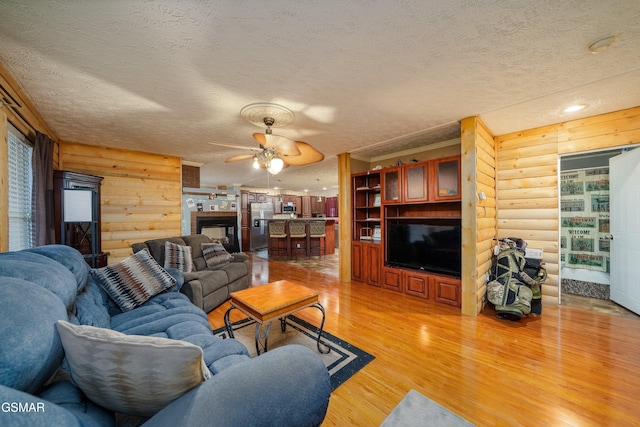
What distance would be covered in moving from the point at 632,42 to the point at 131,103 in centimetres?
420

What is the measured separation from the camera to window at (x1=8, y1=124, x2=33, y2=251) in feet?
7.65

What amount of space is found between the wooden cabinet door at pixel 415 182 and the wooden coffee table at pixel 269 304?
7.47ft

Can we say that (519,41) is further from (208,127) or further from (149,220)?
(149,220)

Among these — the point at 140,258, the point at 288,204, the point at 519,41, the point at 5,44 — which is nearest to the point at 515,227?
the point at 519,41

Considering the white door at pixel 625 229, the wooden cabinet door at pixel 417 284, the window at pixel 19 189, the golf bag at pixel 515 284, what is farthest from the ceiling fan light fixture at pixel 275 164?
the white door at pixel 625 229

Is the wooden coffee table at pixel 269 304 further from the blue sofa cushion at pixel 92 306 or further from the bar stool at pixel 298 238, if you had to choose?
the bar stool at pixel 298 238

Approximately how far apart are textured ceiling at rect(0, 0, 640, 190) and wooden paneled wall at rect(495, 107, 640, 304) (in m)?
0.23

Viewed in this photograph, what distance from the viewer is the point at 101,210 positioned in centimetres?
387

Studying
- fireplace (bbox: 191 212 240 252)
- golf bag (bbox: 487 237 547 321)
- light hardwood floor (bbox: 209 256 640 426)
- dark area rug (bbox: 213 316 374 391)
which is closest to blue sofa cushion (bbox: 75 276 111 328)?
dark area rug (bbox: 213 316 374 391)

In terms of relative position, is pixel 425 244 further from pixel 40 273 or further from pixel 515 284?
pixel 40 273

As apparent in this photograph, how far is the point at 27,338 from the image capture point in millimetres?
692

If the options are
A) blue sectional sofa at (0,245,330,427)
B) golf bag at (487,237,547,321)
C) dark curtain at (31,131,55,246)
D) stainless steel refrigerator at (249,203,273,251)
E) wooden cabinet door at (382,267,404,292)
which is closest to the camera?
blue sectional sofa at (0,245,330,427)

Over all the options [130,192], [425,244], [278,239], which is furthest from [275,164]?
[278,239]

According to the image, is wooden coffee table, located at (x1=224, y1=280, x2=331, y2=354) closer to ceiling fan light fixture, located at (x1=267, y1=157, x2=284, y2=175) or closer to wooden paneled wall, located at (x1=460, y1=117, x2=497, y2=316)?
ceiling fan light fixture, located at (x1=267, y1=157, x2=284, y2=175)
